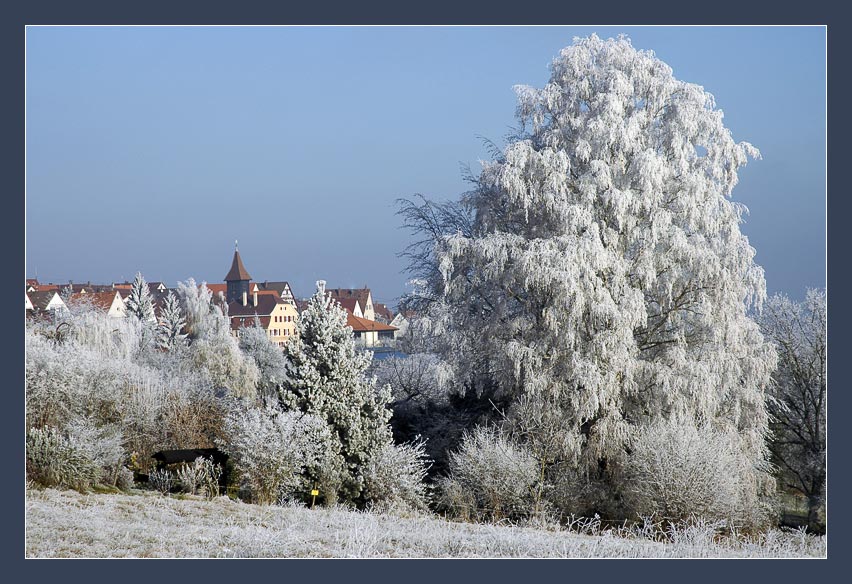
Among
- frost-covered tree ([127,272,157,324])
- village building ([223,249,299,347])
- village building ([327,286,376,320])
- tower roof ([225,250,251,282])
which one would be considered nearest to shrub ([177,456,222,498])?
village building ([327,286,376,320])

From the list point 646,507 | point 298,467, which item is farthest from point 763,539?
point 298,467

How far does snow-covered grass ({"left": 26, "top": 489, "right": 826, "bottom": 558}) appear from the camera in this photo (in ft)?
29.6

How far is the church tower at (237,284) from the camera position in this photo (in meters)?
23.2

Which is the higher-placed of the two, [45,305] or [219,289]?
[219,289]

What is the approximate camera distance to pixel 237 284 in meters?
26.2

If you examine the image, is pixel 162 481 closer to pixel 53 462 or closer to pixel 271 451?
pixel 53 462

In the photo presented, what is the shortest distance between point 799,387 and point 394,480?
7736mm

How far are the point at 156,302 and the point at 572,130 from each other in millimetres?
16080

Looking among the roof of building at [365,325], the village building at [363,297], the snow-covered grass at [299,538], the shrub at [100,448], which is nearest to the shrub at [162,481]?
the shrub at [100,448]

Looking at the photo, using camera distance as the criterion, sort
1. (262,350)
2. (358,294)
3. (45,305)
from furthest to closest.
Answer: (262,350), (45,305), (358,294)

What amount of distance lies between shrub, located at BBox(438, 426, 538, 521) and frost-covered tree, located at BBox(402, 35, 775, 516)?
2.51 ft

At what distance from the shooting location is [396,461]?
12.6 metres

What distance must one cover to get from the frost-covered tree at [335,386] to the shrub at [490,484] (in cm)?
135

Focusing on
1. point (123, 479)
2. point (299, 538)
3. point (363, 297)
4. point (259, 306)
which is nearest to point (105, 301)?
point (259, 306)
